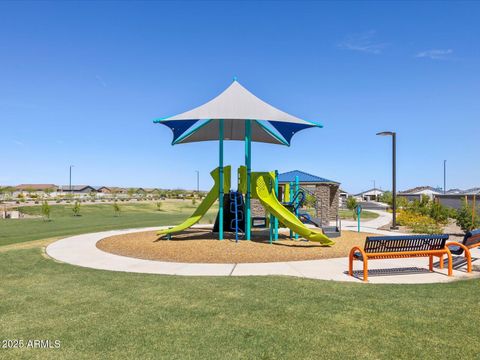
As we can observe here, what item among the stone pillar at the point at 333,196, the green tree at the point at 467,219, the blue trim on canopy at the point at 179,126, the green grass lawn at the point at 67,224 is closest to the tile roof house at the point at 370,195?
the stone pillar at the point at 333,196

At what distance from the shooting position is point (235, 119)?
1466cm

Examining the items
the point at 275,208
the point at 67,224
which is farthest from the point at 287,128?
the point at 67,224

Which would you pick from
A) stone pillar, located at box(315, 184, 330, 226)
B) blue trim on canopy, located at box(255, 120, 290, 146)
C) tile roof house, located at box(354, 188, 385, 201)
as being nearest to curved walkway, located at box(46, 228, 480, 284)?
blue trim on canopy, located at box(255, 120, 290, 146)

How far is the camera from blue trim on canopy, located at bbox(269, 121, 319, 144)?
15523 mm

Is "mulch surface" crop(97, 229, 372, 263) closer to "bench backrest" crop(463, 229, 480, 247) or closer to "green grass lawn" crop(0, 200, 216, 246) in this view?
"bench backrest" crop(463, 229, 480, 247)

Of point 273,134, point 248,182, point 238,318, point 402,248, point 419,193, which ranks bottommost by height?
point 238,318

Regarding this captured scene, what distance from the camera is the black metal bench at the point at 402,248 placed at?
779cm

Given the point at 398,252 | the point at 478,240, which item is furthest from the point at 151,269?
the point at 478,240

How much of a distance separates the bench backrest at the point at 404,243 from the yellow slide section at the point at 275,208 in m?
3.91

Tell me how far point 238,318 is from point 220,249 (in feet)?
21.2

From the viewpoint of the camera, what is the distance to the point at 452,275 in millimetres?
7711

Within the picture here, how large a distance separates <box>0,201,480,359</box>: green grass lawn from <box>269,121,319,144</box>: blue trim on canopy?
945 centimetres

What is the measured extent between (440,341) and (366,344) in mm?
886

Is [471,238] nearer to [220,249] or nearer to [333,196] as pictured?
[220,249]
